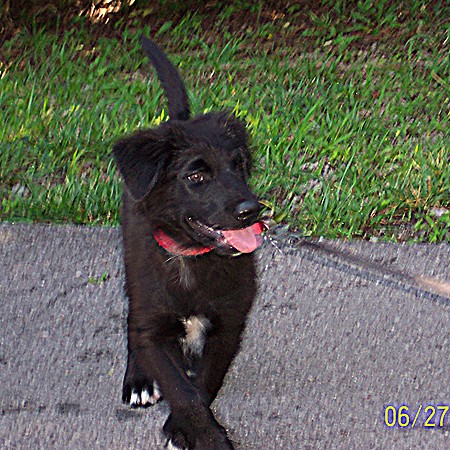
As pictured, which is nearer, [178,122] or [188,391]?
[188,391]

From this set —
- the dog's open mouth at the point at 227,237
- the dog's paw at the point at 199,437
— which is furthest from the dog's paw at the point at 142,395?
the dog's open mouth at the point at 227,237

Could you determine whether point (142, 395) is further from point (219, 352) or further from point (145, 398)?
point (219, 352)

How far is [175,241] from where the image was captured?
9.12ft

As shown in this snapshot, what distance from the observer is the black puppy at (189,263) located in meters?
2.62

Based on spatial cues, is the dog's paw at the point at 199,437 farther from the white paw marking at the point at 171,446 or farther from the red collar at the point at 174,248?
the red collar at the point at 174,248

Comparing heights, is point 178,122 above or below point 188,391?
above

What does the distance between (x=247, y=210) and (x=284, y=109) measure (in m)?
3.19

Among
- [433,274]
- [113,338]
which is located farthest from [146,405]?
[433,274]

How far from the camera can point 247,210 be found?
256 centimetres

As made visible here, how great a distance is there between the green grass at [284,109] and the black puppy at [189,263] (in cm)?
162

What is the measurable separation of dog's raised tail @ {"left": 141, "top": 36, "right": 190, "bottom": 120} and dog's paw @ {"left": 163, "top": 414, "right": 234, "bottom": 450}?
136 cm

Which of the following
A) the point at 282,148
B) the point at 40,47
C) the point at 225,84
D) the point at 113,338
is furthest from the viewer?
the point at 40,47

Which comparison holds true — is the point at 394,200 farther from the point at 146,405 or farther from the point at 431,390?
the point at 146,405

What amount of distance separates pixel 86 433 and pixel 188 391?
0.48 metres
